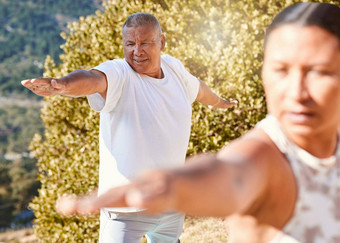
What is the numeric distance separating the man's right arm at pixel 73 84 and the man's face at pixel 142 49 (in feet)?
1.36

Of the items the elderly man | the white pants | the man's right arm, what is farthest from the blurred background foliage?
the man's right arm

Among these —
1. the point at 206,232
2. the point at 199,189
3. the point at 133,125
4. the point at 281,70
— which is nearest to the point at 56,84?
the point at 133,125

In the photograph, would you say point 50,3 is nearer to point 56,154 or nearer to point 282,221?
point 56,154

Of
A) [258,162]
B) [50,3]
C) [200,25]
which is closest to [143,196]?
[258,162]

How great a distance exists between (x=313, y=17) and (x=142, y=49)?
2058 mm

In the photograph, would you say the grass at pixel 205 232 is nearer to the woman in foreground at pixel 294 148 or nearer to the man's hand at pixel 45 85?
the man's hand at pixel 45 85

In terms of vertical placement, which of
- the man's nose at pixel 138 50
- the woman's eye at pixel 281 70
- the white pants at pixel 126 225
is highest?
the man's nose at pixel 138 50

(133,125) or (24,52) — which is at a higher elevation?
(24,52)

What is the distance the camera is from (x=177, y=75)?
319cm

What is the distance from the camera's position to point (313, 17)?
3.12 feet

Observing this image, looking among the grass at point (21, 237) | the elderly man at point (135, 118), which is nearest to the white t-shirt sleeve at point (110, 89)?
the elderly man at point (135, 118)

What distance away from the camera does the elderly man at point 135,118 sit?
2.64 metres

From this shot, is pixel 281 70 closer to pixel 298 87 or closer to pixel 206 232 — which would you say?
pixel 298 87

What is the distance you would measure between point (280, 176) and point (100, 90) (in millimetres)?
1798
